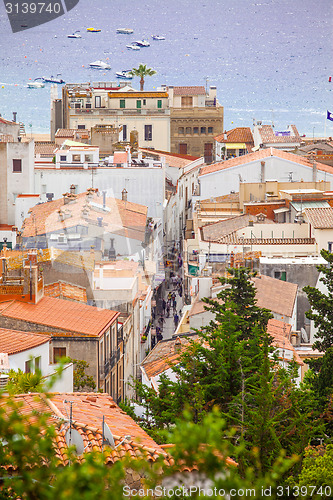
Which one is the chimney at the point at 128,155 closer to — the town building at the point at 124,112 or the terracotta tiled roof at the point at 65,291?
the town building at the point at 124,112

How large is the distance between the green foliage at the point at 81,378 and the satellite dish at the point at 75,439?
32.0 feet

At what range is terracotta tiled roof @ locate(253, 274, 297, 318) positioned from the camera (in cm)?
3058

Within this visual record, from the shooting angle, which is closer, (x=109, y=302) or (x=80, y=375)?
(x=80, y=375)

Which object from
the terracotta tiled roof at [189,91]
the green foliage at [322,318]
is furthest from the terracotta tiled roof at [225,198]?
the terracotta tiled roof at [189,91]

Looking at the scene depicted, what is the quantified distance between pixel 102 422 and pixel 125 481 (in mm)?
1813

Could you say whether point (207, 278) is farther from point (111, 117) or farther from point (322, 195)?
point (111, 117)

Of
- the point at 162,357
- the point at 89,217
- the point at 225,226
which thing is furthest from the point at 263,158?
the point at 162,357

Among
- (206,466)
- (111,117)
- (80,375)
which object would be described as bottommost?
(80,375)

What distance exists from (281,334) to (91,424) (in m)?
13.9

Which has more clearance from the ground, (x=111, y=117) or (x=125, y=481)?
(x=111, y=117)

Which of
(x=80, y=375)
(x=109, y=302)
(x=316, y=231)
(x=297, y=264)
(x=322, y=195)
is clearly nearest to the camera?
(x=80, y=375)

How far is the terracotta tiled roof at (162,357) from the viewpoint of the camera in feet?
83.2

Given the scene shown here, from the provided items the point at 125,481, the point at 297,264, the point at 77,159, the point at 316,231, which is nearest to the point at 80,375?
the point at 125,481

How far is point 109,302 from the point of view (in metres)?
31.5
